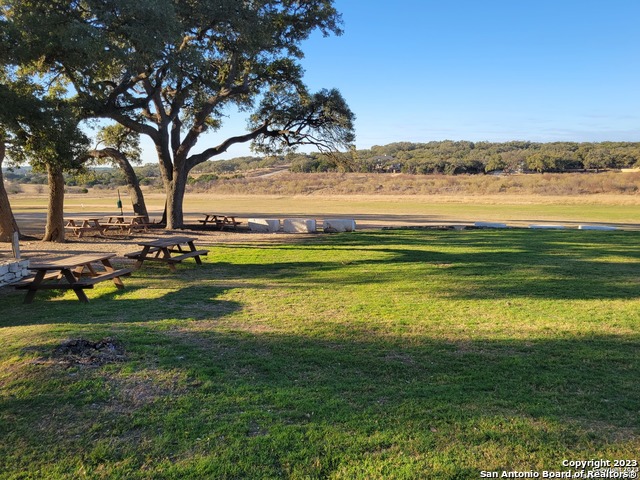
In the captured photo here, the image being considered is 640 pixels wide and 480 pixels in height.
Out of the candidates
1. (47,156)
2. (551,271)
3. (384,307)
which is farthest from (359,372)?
(47,156)

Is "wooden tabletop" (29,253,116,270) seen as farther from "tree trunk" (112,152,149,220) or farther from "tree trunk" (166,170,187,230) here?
"tree trunk" (112,152,149,220)

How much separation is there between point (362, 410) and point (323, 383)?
0.60 meters

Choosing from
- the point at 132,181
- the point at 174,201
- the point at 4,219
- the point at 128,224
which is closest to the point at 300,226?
the point at 174,201

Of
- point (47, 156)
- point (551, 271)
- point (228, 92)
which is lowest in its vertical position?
point (551, 271)

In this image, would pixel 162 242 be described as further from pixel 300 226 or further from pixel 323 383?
pixel 300 226

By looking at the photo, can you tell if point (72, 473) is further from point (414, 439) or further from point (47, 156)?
point (47, 156)

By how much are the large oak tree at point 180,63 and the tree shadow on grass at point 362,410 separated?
9441 millimetres

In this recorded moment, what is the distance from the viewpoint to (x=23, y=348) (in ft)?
16.0

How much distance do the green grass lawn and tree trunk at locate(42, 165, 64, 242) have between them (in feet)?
29.2

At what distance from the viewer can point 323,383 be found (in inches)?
166

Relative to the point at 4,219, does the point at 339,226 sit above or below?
below

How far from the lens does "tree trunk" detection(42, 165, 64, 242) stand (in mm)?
16578

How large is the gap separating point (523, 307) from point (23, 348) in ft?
20.5

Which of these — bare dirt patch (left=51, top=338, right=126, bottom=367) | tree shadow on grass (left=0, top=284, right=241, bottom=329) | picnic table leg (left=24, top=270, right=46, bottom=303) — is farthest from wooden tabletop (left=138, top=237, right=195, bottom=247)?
bare dirt patch (left=51, top=338, right=126, bottom=367)
